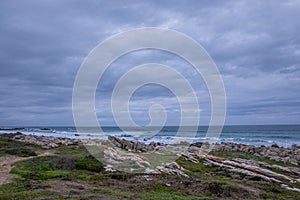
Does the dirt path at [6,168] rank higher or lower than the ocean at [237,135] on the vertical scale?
lower

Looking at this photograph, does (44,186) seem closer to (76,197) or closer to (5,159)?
(76,197)

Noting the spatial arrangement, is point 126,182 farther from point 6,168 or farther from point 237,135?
point 237,135

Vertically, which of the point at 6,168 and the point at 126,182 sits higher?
the point at 6,168

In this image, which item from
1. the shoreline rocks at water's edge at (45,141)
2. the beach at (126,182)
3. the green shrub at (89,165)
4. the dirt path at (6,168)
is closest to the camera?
the beach at (126,182)

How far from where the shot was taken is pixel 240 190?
1319 cm

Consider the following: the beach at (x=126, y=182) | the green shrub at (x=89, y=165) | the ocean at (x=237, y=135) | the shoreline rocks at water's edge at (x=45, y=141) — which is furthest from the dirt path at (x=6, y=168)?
the ocean at (x=237, y=135)

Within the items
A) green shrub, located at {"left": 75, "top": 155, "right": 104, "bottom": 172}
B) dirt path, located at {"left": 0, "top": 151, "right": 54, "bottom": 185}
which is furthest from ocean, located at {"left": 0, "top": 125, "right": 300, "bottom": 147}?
green shrub, located at {"left": 75, "top": 155, "right": 104, "bottom": 172}

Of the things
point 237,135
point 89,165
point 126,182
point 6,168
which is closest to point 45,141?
point 6,168

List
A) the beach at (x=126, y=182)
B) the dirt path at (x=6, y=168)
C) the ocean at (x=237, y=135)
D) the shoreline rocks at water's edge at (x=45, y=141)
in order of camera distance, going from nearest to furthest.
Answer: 1. the beach at (x=126, y=182)
2. the dirt path at (x=6, y=168)
3. the shoreline rocks at water's edge at (x=45, y=141)
4. the ocean at (x=237, y=135)

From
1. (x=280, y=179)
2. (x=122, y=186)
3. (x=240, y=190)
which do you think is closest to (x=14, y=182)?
(x=122, y=186)

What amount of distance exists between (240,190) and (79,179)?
7.90 m

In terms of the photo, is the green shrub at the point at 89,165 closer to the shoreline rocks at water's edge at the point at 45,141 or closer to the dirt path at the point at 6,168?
the dirt path at the point at 6,168

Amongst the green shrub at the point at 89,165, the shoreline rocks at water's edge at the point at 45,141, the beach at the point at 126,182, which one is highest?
the shoreline rocks at water's edge at the point at 45,141

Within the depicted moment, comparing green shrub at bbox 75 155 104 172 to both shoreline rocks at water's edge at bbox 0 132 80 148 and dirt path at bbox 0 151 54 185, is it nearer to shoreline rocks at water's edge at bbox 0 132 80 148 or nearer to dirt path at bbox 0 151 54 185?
dirt path at bbox 0 151 54 185
